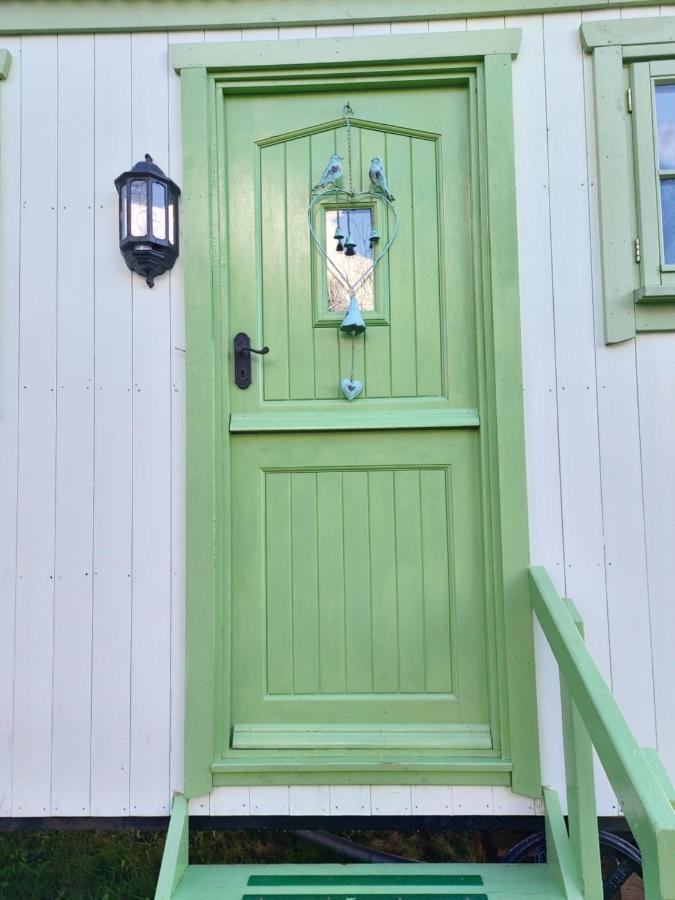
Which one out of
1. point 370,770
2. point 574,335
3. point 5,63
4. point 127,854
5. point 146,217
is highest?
point 5,63

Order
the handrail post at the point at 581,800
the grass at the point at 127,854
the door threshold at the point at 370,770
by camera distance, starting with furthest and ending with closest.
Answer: the grass at the point at 127,854 → the door threshold at the point at 370,770 → the handrail post at the point at 581,800

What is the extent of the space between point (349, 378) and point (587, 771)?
4.13 ft

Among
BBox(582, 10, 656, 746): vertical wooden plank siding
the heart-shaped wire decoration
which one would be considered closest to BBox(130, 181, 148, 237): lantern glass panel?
the heart-shaped wire decoration

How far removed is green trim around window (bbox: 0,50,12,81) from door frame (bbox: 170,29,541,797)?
0.54m

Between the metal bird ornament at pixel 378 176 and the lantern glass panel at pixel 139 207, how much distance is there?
70 centimetres

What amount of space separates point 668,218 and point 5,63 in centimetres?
212

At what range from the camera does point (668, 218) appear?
1982 mm

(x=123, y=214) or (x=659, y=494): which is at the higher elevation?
(x=123, y=214)

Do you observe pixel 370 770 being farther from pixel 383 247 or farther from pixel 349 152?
pixel 349 152

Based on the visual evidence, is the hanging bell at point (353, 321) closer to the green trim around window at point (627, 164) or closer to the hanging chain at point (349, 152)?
the hanging chain at point (349, 152)

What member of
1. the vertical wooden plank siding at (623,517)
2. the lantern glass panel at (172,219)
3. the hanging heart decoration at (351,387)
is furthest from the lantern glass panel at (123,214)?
the vertical wooden plank siding at (623,517)

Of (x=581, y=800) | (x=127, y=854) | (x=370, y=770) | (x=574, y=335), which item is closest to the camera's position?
(x=581, y=800)

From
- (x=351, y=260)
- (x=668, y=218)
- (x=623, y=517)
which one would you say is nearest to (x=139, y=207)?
(x=351, y=260)

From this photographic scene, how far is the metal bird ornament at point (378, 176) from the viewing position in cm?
204
